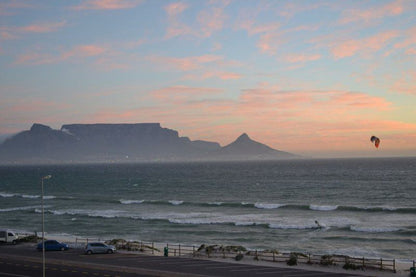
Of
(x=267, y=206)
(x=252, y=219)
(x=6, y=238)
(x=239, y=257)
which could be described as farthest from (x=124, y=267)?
(x=267, y=206)

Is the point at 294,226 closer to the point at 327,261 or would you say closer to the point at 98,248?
the point at 327,261

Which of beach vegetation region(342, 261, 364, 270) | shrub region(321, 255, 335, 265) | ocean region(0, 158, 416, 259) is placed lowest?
ocean region(0, 158, 416, 259)

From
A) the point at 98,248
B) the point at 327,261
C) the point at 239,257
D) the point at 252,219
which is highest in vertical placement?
the point at 98,248

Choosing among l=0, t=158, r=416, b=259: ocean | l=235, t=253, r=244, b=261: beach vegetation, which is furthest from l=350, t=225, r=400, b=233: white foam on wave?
l=235, t=253, r=244, b=261: beach vegetation

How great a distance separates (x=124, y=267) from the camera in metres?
28.4

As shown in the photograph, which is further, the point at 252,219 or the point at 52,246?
the point at 252,219

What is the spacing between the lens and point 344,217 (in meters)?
60.0

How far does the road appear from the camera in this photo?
2727 cm

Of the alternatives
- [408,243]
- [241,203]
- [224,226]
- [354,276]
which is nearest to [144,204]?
[241,203]

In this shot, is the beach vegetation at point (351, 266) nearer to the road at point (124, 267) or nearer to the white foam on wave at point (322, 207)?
the road at point (124, 267)

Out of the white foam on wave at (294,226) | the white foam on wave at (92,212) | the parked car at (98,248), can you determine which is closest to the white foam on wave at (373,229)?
the white foam on wave at (294,226)

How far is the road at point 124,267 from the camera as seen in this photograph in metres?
27.3

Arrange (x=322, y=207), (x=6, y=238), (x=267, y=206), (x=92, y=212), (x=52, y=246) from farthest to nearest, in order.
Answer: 1. (x=267, y=206)
2. (x=322, y=207)
3. (x=92, y=212)
4. (x=6, y=238)
5. (x=52, y=246)

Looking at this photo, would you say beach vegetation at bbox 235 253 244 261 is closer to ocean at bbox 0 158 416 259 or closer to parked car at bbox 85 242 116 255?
parked car at bbox 85 242 116 255
